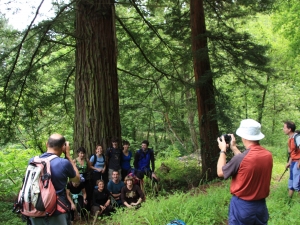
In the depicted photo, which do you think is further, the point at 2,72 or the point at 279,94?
the point at 279,94

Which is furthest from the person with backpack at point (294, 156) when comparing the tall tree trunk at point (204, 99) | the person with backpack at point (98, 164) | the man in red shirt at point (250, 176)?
the person with backpack at point (98, 164)

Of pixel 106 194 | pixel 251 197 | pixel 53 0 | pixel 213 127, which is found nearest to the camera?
pixel 251 197

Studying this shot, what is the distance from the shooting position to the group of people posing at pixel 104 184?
5605 mm

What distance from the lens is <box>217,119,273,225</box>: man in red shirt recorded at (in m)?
2.66

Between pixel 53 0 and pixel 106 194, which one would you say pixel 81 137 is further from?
pixel 53 0

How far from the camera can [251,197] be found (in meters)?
2.70

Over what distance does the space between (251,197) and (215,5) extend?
7.11 meters

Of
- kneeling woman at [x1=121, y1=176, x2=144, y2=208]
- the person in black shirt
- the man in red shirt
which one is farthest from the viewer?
kneeling woman at [x1=121, y1=176, x2=144, y2=208]

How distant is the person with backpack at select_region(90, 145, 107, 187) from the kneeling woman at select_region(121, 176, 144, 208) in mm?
604

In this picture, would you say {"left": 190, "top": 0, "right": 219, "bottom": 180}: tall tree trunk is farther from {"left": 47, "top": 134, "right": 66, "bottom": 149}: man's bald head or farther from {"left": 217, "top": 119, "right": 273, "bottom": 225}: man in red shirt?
{"left": 47, "top": 134, "right": 66, "bottom": 149}: man's bald head

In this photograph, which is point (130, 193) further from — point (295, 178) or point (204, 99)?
point (204, 99)

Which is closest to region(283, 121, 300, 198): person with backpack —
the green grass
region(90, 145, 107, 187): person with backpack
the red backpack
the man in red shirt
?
the green grass

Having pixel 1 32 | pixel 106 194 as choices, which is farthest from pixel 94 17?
pixel 106 194

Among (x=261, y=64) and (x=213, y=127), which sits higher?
(x=261, y=64)
